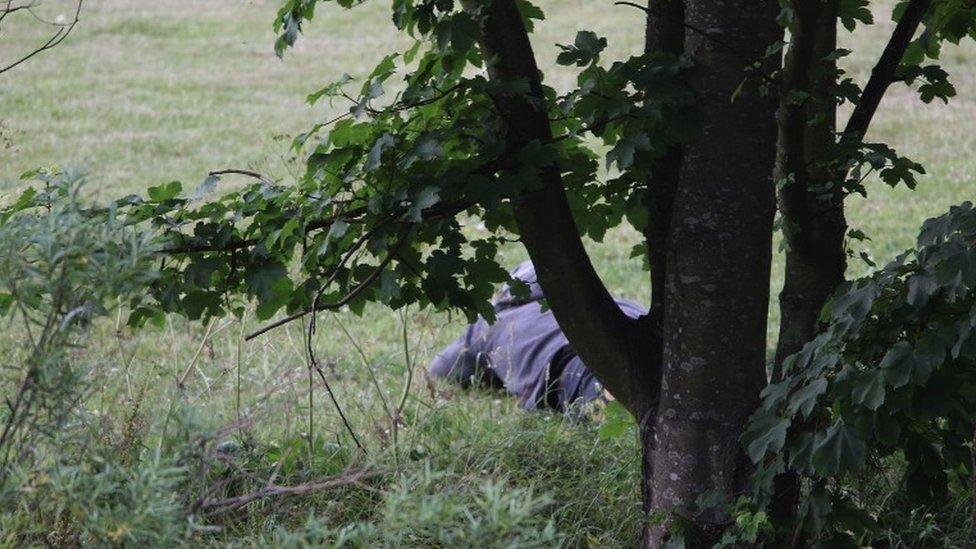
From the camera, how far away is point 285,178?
334 inches

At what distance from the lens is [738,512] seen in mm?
2709

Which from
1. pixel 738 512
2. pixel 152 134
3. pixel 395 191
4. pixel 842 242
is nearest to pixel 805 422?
pixel 738 512

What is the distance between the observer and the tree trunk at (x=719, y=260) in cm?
276

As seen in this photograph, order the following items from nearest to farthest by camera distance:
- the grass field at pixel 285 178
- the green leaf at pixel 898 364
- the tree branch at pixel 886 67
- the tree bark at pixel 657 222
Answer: the green leaf at pixel 898 364
the tree branch at pixel 886 67
the tree bark at pixel 657 222
the grass field at pixel 285 178

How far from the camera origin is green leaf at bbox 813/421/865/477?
92.7 inches

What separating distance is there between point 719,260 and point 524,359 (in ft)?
8.83

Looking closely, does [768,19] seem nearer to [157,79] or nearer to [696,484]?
[696,484]

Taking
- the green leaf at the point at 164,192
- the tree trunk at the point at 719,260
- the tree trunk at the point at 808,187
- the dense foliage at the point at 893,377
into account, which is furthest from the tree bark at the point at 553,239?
the green leaf at the point at 164,192

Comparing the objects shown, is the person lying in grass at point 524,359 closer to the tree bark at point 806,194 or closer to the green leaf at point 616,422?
the green leaf at point 616,422

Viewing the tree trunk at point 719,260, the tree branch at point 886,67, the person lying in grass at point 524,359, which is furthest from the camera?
the person lying in grass at point 524,359

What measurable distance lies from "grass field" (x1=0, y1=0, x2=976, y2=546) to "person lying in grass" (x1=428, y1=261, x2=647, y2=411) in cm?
13

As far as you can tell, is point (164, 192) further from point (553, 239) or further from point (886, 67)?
point (886, 67)

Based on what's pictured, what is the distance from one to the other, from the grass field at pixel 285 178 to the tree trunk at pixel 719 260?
1.46 feet

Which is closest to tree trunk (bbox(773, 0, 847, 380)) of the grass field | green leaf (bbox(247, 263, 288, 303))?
the grass field
